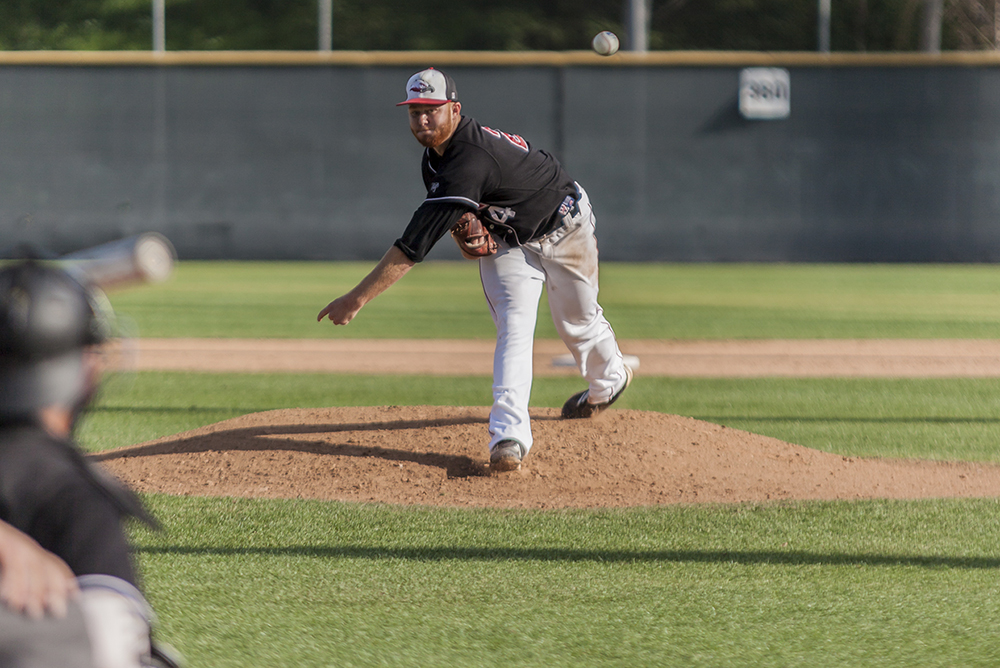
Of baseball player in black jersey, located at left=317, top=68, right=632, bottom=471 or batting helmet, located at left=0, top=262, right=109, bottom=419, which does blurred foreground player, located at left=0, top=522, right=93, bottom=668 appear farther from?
baseball player in black jersey, located at left=317, top=68, right=632, bottom=471

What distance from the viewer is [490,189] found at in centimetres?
484

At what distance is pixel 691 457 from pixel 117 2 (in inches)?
1388

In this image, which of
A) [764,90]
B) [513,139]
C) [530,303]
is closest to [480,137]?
[513,139]

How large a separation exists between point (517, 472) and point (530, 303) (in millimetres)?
786

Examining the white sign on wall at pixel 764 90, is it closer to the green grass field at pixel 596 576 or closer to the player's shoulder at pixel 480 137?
the green grass field at pixel 596 576

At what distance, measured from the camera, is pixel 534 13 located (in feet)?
117

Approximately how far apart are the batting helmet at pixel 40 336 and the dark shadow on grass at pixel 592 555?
2.58 metres

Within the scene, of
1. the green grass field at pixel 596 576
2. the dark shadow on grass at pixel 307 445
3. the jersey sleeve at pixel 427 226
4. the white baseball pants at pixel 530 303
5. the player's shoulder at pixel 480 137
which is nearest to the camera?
the green grass field at pixel 596 576

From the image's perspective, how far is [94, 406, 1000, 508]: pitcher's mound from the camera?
5.01 m

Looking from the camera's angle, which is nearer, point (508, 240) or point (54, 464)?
point (54, 464)

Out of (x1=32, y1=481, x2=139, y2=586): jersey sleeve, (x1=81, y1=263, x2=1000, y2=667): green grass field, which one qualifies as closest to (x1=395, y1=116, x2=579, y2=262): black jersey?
(x1=81, y1=263, x2=1000, y2=667): green grass field

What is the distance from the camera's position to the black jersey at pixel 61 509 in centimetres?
152

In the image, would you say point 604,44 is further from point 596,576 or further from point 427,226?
point 596,576

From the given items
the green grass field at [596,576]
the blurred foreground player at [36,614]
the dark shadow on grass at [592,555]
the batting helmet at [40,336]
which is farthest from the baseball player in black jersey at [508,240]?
the blurred foreground player at [36,614]
